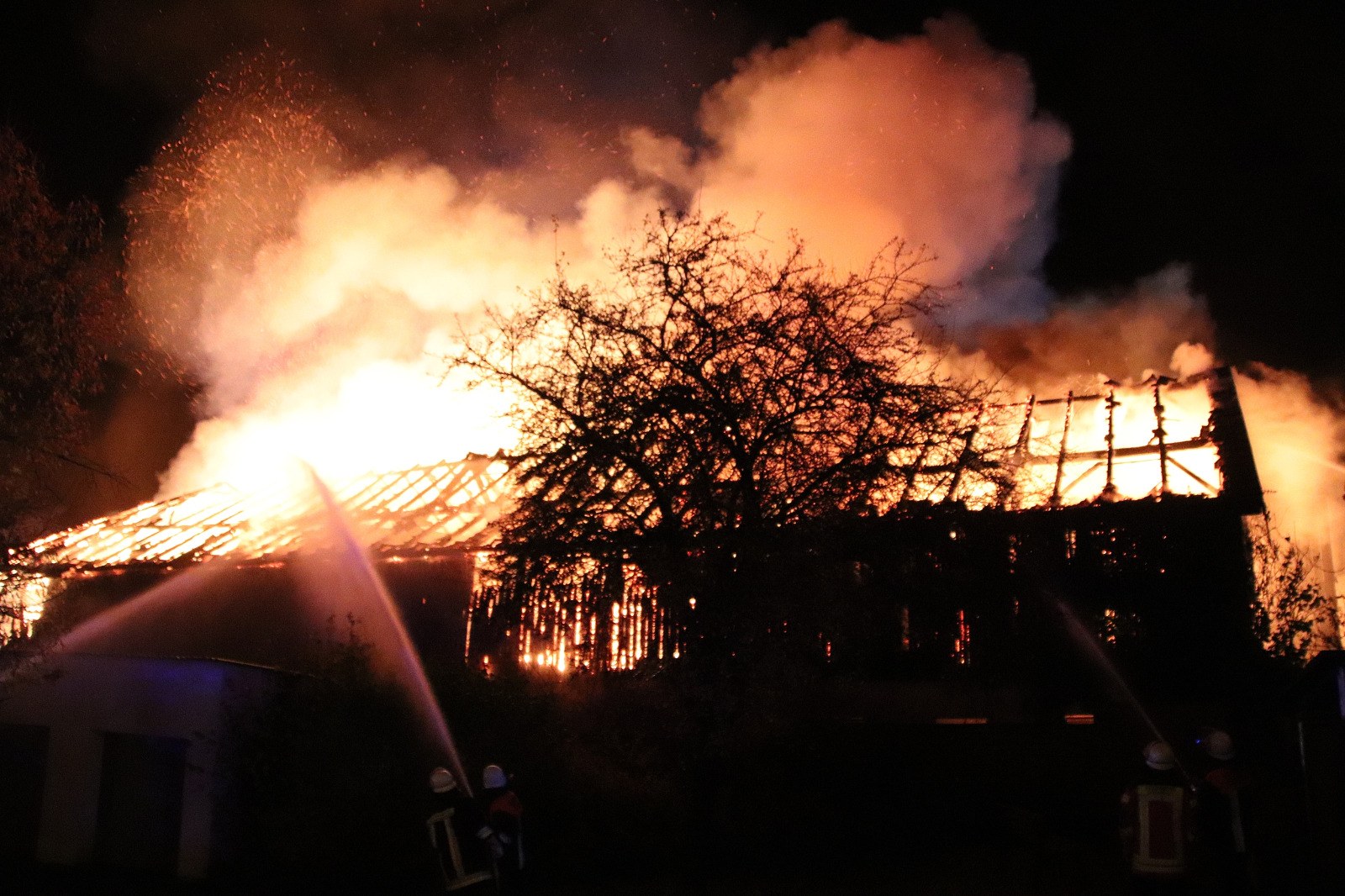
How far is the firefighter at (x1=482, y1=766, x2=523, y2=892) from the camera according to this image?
8.62 metres

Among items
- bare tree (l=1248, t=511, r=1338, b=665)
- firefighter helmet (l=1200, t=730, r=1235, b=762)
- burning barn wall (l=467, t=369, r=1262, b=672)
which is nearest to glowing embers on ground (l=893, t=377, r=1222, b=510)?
burning barn wall (l=467, t=369, r=1262, b=672)

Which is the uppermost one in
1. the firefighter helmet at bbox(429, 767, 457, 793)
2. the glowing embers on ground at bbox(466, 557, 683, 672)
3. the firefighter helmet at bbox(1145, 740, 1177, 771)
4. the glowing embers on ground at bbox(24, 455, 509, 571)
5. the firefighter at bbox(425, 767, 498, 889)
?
the glowing embers on ground at bbox(24, 455, 509, 571)

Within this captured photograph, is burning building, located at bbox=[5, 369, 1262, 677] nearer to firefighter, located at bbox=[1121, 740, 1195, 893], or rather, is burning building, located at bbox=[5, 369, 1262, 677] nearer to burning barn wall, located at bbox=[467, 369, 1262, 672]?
burning barn wall, located at bbox=[467, 369, 1262, 672]

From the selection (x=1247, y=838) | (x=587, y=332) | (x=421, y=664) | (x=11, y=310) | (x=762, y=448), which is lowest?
(x=1247, y=838)

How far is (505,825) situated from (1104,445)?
33.6ft

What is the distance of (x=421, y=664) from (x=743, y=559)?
5752 mm

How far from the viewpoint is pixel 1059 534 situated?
1345cm

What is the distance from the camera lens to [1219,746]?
7.71 meters

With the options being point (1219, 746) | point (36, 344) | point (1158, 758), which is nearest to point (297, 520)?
point (36, 344)

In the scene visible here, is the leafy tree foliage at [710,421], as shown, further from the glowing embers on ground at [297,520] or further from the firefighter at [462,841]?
the glowing embers on ground at [297,520]

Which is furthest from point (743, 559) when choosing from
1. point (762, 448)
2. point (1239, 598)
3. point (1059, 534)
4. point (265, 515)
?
point (265, 515)

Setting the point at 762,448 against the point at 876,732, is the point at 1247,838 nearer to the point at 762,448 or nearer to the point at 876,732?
the point at 762,448

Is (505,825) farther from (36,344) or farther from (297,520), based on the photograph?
(297,520)

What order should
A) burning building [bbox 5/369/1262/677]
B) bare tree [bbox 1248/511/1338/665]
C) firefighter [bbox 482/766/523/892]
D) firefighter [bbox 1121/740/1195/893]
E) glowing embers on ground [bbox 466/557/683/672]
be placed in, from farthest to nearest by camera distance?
bare tree [bbox 1248/511/1338/665] < burning building [bbox 5/369/1262/677] < glowing embers on ground [bbox 466/557/683/672] < firefighter [bbox 482/766/523/892] < firefighter [bbox 1121/740/1195/893]
